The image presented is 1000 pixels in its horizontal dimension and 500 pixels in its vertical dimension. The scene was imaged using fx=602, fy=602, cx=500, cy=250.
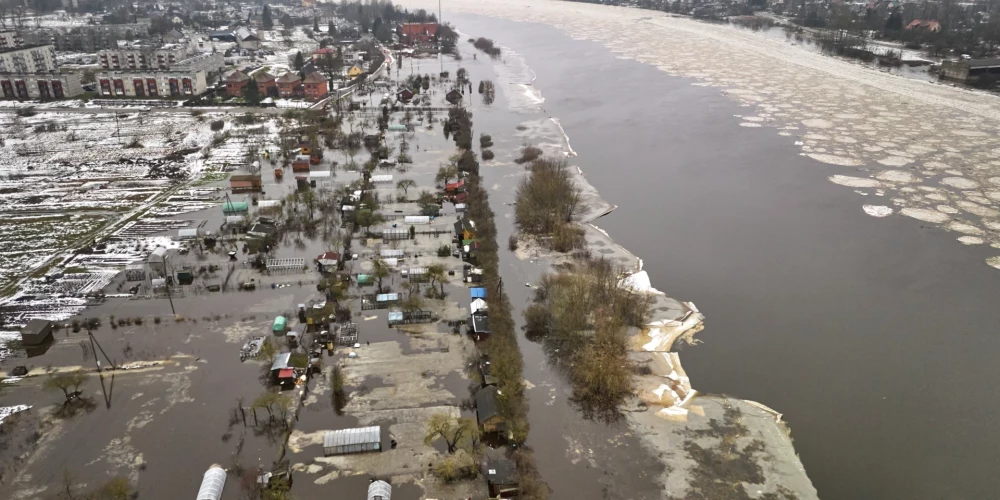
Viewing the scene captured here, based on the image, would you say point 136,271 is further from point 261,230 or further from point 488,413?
point 488,413

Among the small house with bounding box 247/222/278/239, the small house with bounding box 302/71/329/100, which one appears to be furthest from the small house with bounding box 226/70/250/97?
the small house with bounding box 247/222/278/239

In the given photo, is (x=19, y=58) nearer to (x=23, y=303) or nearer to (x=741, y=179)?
(x=23, y=303)

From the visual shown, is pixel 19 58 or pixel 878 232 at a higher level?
pixel 19 58

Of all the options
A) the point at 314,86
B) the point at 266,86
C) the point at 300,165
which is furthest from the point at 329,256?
the point at 266,86

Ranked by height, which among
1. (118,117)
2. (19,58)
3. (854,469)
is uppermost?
(19,58)

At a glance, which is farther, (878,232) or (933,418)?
(878,232)

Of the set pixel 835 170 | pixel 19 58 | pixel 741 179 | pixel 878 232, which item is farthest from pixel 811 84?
pixel 19 58
